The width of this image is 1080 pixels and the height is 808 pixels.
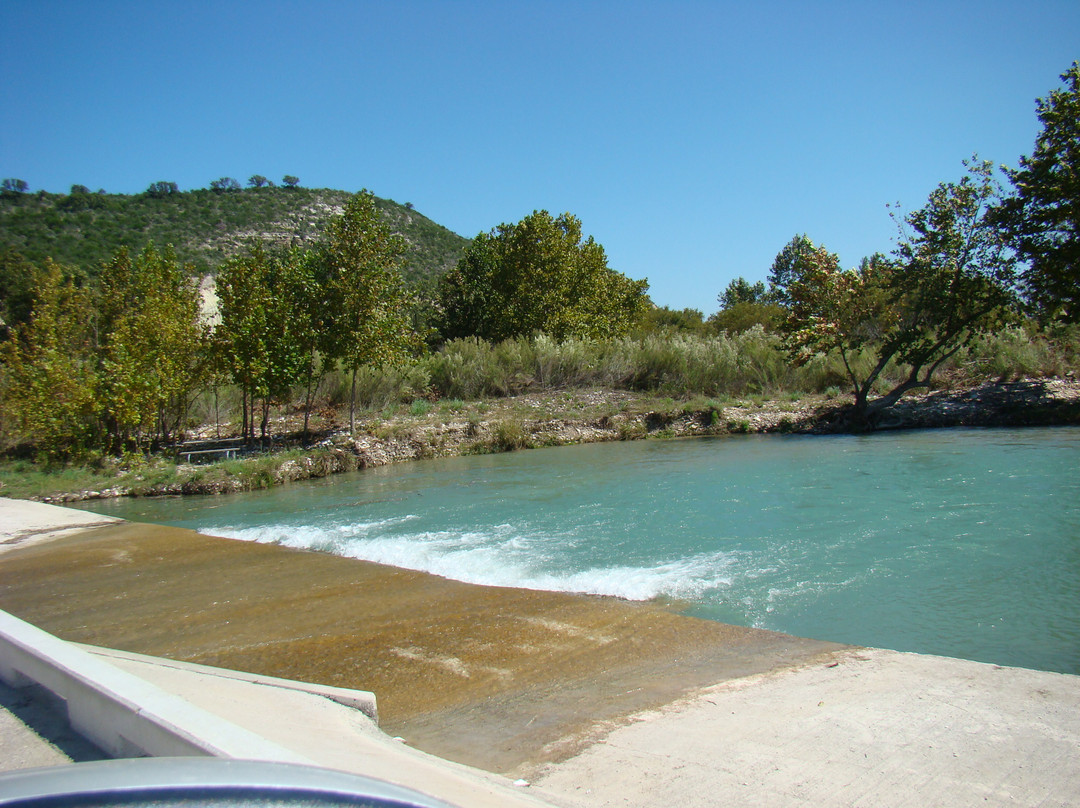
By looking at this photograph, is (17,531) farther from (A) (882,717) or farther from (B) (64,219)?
(B) (64,219)

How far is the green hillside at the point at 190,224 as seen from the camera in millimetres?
63156

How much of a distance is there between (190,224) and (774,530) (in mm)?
76165

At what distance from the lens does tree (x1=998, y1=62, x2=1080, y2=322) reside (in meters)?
19.4

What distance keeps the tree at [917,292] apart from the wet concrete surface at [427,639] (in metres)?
17.3

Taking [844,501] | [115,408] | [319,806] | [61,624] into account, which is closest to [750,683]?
[319,806]

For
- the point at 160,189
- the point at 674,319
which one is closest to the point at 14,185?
the point at 160,189

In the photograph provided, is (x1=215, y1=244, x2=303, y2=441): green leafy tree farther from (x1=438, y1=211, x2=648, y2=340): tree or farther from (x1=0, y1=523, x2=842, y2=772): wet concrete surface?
(x1=438, y1=211, x2=648, y2=340): tree

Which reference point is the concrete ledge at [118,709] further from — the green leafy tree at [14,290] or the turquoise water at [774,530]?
the green leafy tree at [14,290]

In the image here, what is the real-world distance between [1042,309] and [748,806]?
75.9 feet

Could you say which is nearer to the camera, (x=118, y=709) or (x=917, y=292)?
(x=118, y=709)

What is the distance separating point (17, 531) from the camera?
11688mm

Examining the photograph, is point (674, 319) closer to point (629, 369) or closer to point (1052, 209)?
point (629, 369)

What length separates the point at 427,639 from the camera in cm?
606

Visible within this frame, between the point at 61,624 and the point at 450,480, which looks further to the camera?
the point at 450,480
